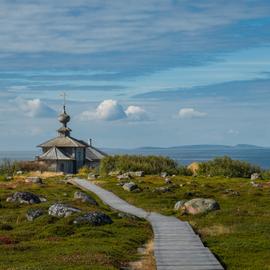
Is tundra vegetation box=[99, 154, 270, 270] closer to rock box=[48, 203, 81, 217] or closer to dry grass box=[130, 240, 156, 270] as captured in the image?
dry grass box=[130, 240, 156, 270]

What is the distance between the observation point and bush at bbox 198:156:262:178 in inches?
4080

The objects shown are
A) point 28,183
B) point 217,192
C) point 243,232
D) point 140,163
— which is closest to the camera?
point 243,232

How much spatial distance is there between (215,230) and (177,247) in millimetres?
8306

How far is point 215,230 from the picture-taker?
35219mm

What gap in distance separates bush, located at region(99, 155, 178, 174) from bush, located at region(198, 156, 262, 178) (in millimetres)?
5134

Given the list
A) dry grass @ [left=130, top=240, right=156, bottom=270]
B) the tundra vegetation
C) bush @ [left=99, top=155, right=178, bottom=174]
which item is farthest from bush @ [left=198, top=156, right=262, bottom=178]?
dry grass @ [left=130, top=240, right=156, bottom=270]

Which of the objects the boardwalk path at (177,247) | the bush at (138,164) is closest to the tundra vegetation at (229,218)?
the boardwalk path at (177,247)

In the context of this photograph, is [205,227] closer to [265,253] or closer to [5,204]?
[265,253]

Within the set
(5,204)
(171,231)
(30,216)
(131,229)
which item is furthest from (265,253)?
(5,204)

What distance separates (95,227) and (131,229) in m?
2.15

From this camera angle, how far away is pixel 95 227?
112 feet

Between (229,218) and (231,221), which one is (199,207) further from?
(231,221)

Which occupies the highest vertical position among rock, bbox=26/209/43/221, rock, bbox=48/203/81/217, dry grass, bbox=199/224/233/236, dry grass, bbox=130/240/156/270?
rock, bbox=48/203/81/217

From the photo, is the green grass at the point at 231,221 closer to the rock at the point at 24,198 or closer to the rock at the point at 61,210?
the rock at the point at 61,210
